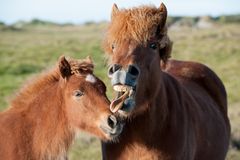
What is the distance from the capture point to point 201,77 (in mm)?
8438

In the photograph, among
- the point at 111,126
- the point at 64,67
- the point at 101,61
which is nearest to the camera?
the point at 111,126

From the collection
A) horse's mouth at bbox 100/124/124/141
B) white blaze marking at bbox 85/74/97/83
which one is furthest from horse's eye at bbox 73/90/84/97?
horse's mouth at bbox 100/124/124/141

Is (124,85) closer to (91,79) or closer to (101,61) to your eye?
(91,79)

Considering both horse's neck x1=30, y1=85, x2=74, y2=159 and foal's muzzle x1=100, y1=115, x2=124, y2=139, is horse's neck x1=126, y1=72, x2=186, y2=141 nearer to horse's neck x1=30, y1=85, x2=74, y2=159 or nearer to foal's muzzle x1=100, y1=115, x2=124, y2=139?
foal's muzzle x1=100, y1=115, x2=124, y2=139

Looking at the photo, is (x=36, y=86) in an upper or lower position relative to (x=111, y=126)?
upper

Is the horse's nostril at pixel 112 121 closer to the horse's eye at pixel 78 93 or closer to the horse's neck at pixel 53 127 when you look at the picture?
the horse's eye at pixel 78 93

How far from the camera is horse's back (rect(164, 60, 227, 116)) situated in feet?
27.1

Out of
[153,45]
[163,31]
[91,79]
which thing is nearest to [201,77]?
[91,79]

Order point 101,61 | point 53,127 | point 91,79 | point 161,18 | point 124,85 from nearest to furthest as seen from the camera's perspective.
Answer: point 124,85 < point 161,18 < point 91,79 < point 53,127 < point 101,61

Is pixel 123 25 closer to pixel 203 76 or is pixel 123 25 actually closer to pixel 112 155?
pixel 112 155

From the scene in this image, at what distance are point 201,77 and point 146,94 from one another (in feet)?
8.84

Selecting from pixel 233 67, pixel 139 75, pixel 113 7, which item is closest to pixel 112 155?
pixel 139 75

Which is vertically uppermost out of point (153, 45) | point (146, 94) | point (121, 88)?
point (153, 45)

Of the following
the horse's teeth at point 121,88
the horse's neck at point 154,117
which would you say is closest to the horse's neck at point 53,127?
the horse's neck at point 154,117
